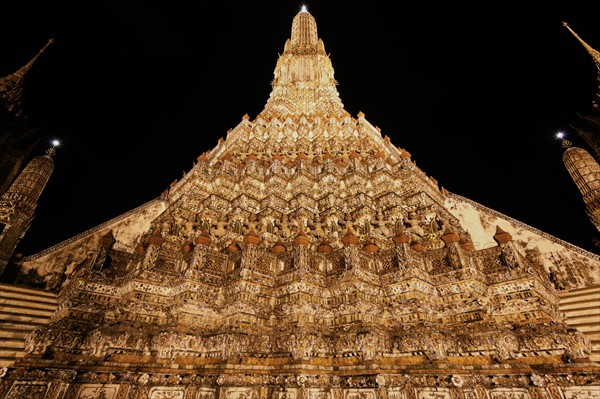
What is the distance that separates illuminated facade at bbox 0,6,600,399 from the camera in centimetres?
631

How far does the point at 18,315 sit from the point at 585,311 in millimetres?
20634

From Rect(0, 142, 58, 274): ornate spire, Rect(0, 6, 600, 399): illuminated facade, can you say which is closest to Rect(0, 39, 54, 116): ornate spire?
Rect(0, 142, 58, 274): ornate spire

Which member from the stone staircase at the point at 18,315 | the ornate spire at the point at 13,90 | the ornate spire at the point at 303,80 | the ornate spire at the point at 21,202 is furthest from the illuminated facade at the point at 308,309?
the ornate spire at the point at 303,80

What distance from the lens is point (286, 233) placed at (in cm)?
1321

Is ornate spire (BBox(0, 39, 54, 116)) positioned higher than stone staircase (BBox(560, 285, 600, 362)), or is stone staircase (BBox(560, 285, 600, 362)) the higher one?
ornate spire (BBox(0, 39, 54, 116))

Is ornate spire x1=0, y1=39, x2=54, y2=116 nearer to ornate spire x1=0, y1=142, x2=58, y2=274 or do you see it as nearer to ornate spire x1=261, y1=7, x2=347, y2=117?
ornate spire x1=0, y1=142, x2=58, y2=274

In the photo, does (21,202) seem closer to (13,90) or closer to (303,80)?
(13,90)

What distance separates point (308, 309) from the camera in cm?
881

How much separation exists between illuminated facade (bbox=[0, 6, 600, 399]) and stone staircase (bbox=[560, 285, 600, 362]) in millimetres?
1006

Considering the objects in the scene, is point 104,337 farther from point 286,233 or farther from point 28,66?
point 28,66

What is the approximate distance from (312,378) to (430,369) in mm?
3078

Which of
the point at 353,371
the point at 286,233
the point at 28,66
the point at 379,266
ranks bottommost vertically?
the point at 353,371

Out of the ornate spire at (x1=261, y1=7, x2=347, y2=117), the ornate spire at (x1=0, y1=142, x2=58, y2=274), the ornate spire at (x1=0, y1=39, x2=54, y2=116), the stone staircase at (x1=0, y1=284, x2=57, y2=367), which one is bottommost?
the stone staircase at (x1=0, y1=284, x2=57, y2=367)

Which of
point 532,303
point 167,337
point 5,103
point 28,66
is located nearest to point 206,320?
point 167,337
